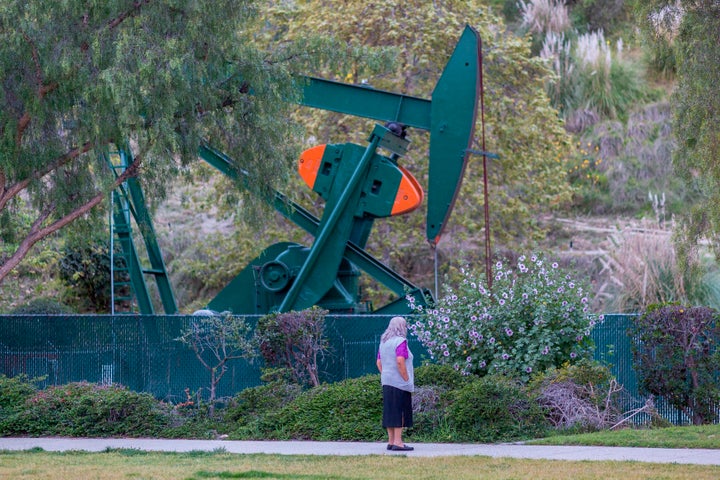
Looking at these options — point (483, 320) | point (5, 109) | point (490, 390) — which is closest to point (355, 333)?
point (483, 320)

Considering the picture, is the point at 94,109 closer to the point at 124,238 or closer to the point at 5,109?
the point at 5,109

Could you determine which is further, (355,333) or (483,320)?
(355,333)

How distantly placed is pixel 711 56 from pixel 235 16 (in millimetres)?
6835

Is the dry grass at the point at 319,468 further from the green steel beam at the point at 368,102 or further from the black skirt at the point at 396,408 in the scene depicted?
the green steel beam at the point at 368,102

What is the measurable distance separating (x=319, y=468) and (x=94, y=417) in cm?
Answer: 476

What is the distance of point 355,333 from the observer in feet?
50.6

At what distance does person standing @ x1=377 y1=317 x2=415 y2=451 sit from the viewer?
1126 centimetres

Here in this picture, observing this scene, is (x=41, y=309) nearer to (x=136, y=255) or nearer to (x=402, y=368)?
(x=136, y=255)

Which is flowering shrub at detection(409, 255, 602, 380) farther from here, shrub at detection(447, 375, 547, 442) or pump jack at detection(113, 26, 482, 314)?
pump jack at detection(113, 26, 482, 314)

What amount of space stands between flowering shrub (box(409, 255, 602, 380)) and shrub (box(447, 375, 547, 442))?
40.9 inches

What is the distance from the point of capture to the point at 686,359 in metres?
13.3

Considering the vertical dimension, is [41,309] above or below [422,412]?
above

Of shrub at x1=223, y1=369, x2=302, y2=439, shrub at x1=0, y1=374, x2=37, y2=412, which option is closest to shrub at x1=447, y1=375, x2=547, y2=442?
shrub at x1=223, y1=369, x2=302, y2=439

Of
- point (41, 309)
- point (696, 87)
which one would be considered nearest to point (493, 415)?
point (696, 87)
